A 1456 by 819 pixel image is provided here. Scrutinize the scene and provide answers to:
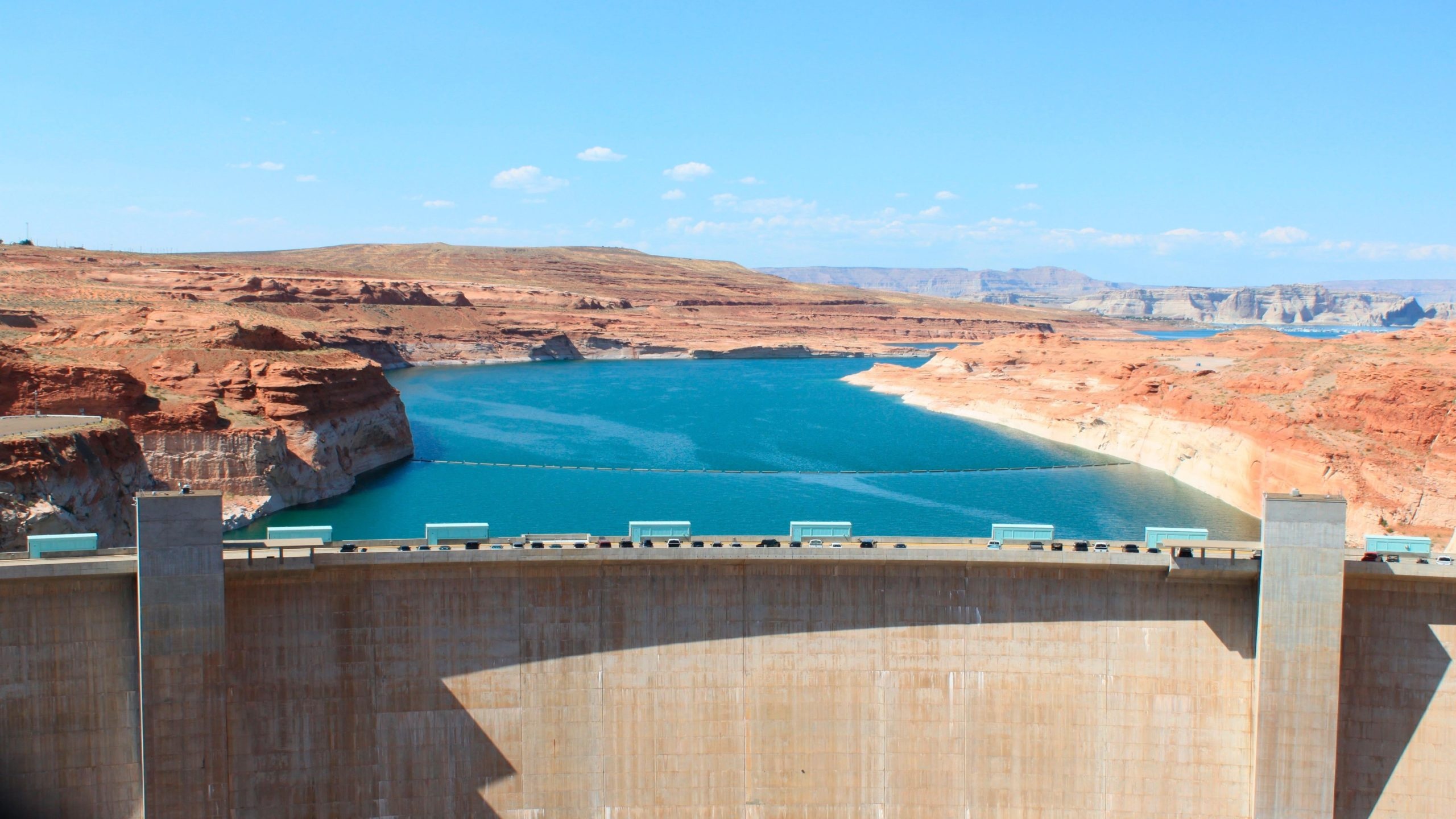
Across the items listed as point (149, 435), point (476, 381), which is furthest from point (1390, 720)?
point (476, 381)

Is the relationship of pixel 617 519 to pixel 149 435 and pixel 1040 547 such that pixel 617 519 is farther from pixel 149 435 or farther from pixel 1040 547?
pixel 1040 547

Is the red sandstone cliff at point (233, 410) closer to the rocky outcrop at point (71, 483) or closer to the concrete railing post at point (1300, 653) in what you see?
the rocky outcrop at point (71, 483)

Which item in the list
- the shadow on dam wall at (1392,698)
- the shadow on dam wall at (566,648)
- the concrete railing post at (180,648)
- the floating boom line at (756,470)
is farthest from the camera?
the floating boom line at (756,470)

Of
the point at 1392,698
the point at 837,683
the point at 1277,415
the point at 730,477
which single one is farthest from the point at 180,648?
the point at 1277,415

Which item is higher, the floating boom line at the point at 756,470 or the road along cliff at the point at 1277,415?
the road along cliff at the point at 1277,415

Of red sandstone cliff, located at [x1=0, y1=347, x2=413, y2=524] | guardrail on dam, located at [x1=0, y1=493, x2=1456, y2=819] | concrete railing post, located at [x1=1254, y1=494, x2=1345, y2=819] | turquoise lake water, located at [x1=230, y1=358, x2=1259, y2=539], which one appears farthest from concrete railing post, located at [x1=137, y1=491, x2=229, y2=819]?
turquoise lake water, located at [x1=230, y1=358, x2=1259, y2=539]

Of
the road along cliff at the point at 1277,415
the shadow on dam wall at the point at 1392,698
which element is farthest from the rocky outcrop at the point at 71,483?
the road along cliff at the point at 1277,415

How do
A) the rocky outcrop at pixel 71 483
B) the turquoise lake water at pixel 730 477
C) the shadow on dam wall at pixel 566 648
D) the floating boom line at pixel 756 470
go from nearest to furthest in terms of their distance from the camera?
the shadow on dam wall at pixel 566 648
the rocky outcrop at pixel 71 483
the turquoise lake water at pixel 730 477
the floating boom line at pixel 756 470
